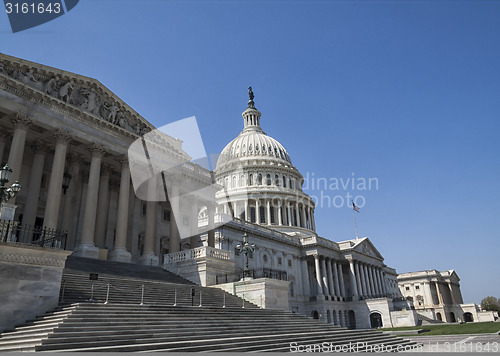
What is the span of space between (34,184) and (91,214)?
4.51 meters

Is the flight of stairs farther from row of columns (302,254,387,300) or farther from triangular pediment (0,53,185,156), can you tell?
row of columns (302,254,387,300)

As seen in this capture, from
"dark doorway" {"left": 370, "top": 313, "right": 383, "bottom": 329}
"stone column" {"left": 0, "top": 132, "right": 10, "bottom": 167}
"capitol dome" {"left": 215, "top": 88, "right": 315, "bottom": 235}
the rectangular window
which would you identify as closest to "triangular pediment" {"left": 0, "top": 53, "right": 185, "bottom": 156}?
"stone column" {"left": 0, "top": 132, "right": 10, "bottom": 167}

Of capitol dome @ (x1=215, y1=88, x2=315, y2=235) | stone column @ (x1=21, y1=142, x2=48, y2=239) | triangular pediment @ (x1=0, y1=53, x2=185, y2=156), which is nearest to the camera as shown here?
triangular pediment @ (x1=0, y1=53, x2=185, y2=156)

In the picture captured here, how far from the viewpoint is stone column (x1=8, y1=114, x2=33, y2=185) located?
23.3 m

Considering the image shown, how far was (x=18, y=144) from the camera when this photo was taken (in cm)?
2403

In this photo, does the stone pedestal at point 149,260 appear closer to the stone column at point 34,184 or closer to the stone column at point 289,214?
the stone column at point 34,184

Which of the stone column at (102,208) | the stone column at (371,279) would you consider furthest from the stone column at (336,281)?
the stone column at (102,208)

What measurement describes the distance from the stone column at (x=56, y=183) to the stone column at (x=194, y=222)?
1479 cm

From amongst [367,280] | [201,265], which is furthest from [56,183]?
[367,280]

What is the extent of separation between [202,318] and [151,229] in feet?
56.8

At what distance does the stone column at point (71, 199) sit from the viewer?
2959 centimetres

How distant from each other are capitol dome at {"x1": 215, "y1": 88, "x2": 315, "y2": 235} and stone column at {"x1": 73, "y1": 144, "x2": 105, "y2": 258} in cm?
5510

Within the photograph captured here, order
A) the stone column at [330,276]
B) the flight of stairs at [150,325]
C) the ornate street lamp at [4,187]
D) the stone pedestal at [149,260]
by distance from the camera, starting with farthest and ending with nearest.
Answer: the stone column at [330,276] → the stone pedestal at [149,260] → the ornate street lamp at [4,187] → the flight of stairs at [150,325]

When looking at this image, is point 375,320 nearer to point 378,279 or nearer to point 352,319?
point 352,319
